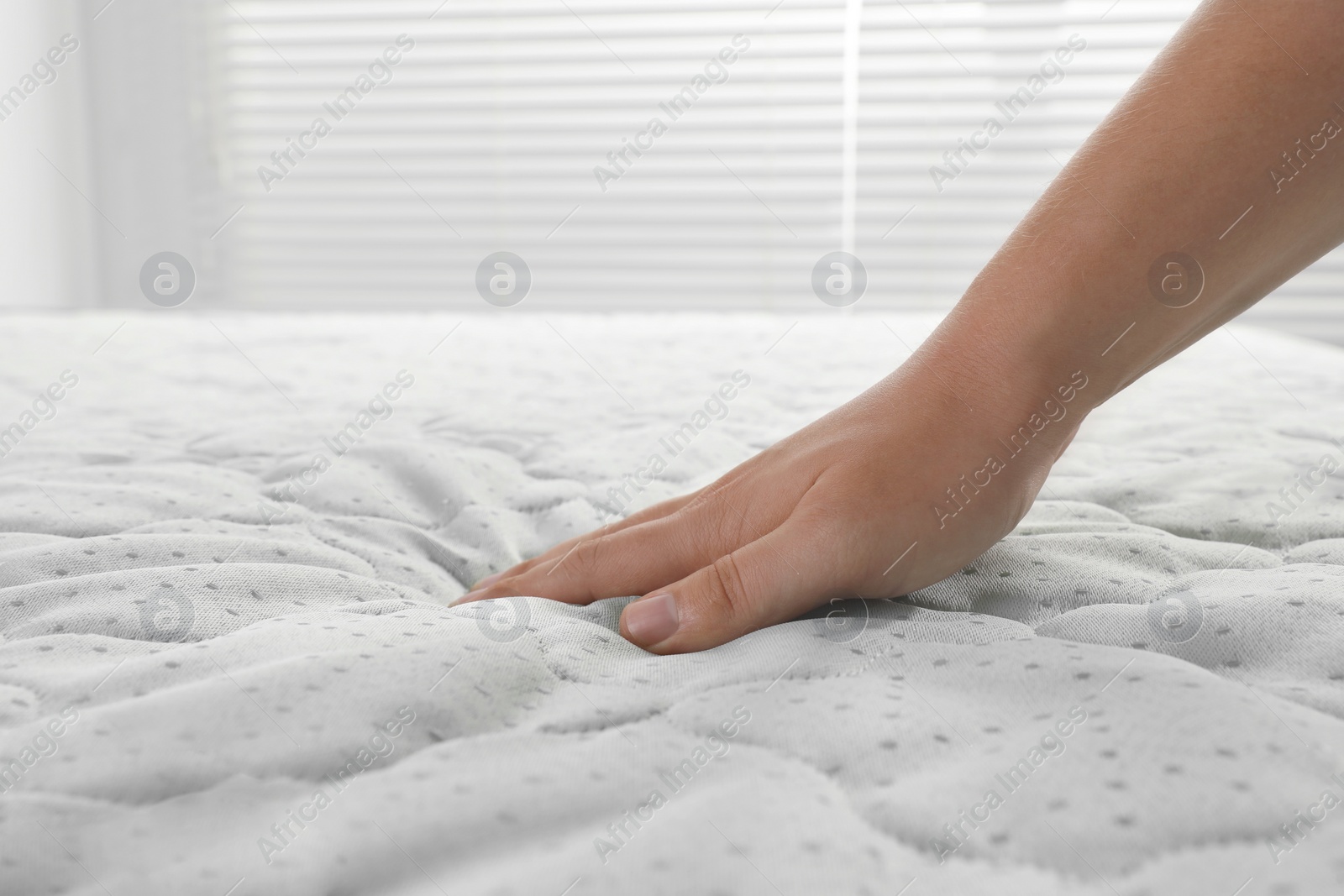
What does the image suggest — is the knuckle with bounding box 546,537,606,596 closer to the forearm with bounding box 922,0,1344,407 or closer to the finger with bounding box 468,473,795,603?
the finger with bounding box 468,473,795,603

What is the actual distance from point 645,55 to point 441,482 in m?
2.89

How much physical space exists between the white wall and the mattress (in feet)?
10.4

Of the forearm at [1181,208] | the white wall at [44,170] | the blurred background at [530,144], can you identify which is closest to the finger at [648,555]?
the forearm at [1181,208]

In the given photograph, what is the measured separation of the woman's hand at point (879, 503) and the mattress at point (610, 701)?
0.02 meters

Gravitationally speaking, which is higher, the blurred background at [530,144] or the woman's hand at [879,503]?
the blurred background at [530,144]

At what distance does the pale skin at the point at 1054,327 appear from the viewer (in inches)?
17.3

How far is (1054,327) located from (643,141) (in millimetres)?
3022

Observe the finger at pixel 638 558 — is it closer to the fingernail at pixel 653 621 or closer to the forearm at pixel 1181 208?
the fingernail at pixel 653 621

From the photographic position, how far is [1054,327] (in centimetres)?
49

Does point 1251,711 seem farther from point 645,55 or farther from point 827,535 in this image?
point 645,55

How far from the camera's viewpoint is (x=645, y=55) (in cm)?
328

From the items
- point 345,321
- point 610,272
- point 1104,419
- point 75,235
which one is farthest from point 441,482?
point 75,235

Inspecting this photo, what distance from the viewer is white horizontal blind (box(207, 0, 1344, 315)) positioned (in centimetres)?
312

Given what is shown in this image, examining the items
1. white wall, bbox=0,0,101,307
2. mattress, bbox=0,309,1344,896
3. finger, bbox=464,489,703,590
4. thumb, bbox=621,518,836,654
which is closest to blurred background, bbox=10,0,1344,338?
white wall, bbox=0,0,101,307
